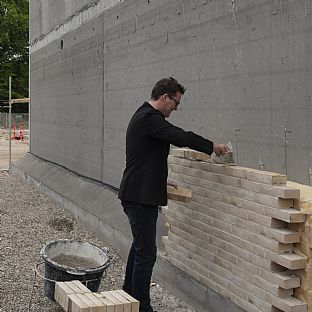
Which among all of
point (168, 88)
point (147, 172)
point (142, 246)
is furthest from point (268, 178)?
point (142, 246)

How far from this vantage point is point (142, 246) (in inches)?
176

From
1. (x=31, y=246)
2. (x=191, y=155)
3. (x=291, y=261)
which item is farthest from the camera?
(x=31, y=246)

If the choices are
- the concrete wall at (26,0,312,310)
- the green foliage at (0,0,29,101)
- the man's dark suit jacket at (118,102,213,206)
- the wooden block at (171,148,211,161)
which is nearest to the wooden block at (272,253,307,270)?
the concrete wall at (26,0,312,310)

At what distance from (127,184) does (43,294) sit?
69.6 inches

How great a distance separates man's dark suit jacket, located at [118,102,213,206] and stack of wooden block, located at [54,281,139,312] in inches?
31.0

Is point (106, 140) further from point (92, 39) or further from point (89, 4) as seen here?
point (89, 4)

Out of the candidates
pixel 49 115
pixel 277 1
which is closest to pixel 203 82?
pixel 277 1

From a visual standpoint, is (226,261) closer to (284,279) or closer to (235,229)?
(235,229)

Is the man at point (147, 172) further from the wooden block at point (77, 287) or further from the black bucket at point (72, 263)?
the black bucket at point (72, 263)

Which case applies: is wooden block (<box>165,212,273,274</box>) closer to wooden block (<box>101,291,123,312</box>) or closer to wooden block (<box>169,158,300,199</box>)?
wooden block (<box>169,158,300,199</box>)

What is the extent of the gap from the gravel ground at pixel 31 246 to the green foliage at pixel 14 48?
129 feet

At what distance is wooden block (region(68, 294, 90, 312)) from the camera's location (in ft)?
13.1

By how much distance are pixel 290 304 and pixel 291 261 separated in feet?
1.00

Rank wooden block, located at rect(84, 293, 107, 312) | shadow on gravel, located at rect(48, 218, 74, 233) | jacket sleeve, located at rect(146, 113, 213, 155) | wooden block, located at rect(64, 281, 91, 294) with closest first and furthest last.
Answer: wooden block, located at rect(84, 293, 107, 312)
jacket sleeve, located at rect(146, 113, 213, 155)
wooden block, located at rect(64, 281, 91, 294)
shadow on gravel, located at rect(48, 218, 74, 233)
